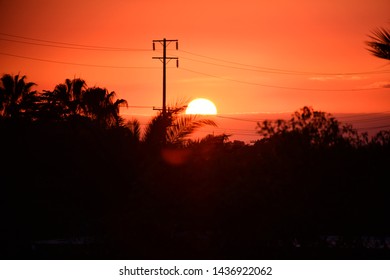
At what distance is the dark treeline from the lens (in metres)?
15.7

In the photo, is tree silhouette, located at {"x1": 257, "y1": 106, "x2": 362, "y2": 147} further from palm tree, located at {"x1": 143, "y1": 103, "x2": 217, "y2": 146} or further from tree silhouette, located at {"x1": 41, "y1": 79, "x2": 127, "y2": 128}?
tree silhouette, located at {"x1": 41, "y1": 79, "x2": 127, "y2": 128}

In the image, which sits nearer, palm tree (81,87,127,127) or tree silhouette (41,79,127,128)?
palm tree (81,87,127,127)

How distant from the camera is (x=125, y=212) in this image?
54.6 feet

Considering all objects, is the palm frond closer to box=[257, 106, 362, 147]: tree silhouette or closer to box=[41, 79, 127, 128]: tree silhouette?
box=[257, 106, 362, 147]: tree silhouette

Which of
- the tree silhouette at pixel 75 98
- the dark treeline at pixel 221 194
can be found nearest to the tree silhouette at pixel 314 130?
the dark treeline at pixel 221 194

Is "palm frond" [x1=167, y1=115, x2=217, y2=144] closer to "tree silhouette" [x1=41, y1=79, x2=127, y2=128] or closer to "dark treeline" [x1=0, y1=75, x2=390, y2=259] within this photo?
"dark treeline" [x1=0, y1=75, x2=390, y2=259]

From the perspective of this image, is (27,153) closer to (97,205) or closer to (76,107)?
(97,205)

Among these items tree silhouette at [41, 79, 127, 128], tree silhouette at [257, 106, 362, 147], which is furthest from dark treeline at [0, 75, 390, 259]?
tree silhouette at [41, 79, 127, 128]

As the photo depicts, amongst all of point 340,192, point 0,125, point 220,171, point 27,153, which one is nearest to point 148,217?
point 220,171

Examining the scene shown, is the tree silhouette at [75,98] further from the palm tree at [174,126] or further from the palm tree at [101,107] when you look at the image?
the palm tree at [174,126]

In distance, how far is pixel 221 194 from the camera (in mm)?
15750

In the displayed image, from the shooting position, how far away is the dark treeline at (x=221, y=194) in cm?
1566

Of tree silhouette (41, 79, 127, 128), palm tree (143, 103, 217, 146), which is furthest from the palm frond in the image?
tree silhouette (41, 79, 127, 128)

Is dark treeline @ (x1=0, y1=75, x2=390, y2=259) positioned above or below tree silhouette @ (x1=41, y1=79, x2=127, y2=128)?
below
